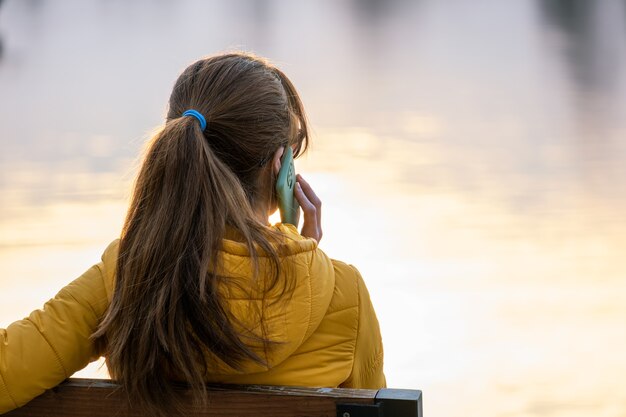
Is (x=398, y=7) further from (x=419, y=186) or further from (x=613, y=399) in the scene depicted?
(x=613, y=399)

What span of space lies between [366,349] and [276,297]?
203 mm

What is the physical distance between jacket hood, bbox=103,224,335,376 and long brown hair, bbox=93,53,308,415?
12 mm

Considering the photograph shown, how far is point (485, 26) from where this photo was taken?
9859 mm

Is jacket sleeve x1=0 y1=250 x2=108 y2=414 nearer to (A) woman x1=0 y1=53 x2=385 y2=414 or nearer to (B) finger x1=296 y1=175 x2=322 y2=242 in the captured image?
(A) woman x1=0 y1=53 x2=385 y2=414

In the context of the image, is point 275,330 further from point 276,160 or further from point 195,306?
point 276,160

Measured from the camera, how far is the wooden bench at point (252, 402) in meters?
1.36

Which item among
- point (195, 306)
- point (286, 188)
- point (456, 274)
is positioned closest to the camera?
point (195, 306)

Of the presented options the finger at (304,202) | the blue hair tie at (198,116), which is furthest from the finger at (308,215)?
the blue hair tie at (198,116)

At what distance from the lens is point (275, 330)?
1.53 m

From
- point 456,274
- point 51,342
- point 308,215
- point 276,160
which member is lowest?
point 456,274

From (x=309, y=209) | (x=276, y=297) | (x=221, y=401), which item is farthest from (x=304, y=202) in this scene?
(x=221, y=401)

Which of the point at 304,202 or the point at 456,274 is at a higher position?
the point at 304,202

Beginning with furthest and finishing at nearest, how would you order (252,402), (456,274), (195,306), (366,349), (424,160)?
1. (424,160)
2. (456,274)
3. (366,349)
4. (195,306)
5. (252,402)

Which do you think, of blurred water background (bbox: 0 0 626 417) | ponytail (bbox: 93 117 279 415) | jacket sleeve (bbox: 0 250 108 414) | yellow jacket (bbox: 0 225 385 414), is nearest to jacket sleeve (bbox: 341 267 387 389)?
yellow jacket (bbox: 0 225 385 414)
